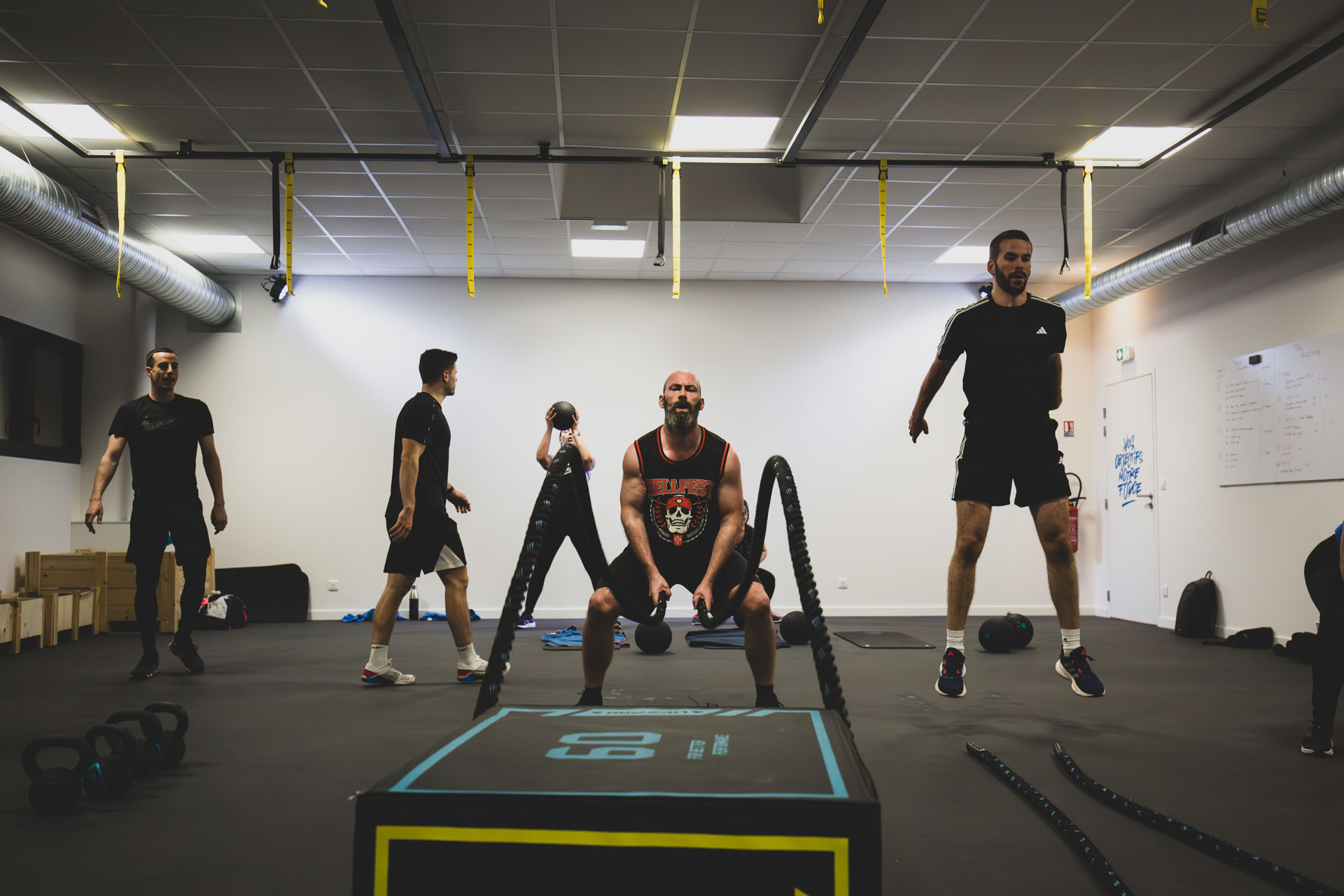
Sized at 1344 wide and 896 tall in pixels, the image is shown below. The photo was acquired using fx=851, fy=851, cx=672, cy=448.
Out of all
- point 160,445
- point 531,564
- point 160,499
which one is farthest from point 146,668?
point 531,564

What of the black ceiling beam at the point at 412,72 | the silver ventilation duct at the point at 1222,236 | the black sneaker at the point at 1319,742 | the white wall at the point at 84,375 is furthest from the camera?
the white wall at the point at 84,375

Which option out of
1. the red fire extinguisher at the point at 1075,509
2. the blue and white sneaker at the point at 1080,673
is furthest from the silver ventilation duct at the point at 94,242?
the red fire extinguisher at the point at 1075,509

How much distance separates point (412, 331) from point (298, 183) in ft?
8.04

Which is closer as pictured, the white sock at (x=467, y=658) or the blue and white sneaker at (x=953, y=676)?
the blue and white sneaker at (x=953, y=676)

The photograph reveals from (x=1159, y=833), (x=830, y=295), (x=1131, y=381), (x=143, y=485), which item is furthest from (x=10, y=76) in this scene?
(x=1131, y=381)

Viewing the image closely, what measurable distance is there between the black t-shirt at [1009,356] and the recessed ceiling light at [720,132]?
2522 mm

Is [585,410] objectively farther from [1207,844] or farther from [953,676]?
[1207,844]

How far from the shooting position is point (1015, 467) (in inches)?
119

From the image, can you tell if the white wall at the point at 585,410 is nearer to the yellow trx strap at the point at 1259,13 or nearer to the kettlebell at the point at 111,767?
the yellow trx strap at the point at 1259,13

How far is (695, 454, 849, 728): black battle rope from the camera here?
5.78 ft

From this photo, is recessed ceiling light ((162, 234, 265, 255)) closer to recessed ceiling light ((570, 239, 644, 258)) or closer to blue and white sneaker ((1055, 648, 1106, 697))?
recessed ceiling light ((570, 239, 644, 258))

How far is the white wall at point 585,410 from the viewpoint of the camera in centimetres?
809

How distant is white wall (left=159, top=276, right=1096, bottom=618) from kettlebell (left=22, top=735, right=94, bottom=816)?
19.2 ft

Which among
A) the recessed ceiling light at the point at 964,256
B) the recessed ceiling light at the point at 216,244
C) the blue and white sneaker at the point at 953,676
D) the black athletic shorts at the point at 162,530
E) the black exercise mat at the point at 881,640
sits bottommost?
the black exercise mat at the point at 881,640
